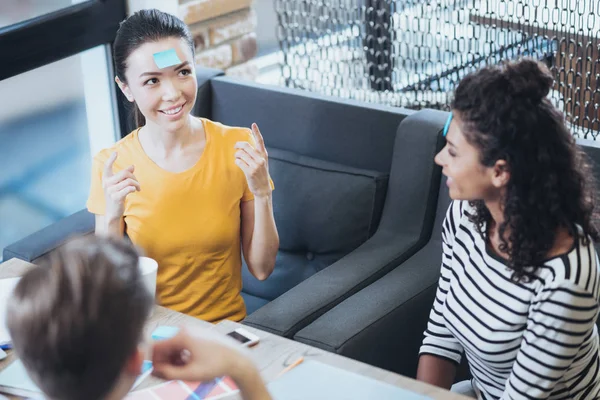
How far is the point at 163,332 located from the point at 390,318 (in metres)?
0.54

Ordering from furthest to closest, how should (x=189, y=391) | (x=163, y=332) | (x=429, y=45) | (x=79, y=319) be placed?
(x=429, y=45)
(x=163, y=332)
(x=189, y=391)
(x=79, y=319)

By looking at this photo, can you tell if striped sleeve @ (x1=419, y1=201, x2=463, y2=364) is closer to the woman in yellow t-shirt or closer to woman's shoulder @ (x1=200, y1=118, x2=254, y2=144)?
the woman in yellow t-shirt

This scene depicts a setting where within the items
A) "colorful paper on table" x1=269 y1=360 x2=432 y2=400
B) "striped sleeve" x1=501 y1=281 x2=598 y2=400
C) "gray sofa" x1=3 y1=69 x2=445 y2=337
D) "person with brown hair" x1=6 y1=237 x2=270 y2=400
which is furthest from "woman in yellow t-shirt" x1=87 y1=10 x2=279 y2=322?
"person with brown hair" x1=6 y1=237 x2=270 y2=400

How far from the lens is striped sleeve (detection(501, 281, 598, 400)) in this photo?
1.29m

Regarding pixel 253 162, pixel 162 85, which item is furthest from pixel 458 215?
pixel 162 85

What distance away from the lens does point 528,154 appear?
129 cm

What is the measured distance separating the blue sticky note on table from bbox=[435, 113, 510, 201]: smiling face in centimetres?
52

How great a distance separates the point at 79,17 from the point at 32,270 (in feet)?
5.88

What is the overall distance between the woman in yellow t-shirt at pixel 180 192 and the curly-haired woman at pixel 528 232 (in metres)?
0.51

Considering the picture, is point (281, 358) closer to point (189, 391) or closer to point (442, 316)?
point (189, 391)

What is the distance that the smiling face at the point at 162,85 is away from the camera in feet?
5.68

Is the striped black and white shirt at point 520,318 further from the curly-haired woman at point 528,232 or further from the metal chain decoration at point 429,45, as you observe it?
the metal chain decoration at point 429,45

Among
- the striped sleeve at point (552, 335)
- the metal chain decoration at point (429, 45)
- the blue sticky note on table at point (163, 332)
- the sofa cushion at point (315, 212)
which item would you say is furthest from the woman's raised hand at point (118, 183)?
the metal chain decoration at point (429, 45)

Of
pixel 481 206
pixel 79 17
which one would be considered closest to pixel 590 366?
pixel 481 206
